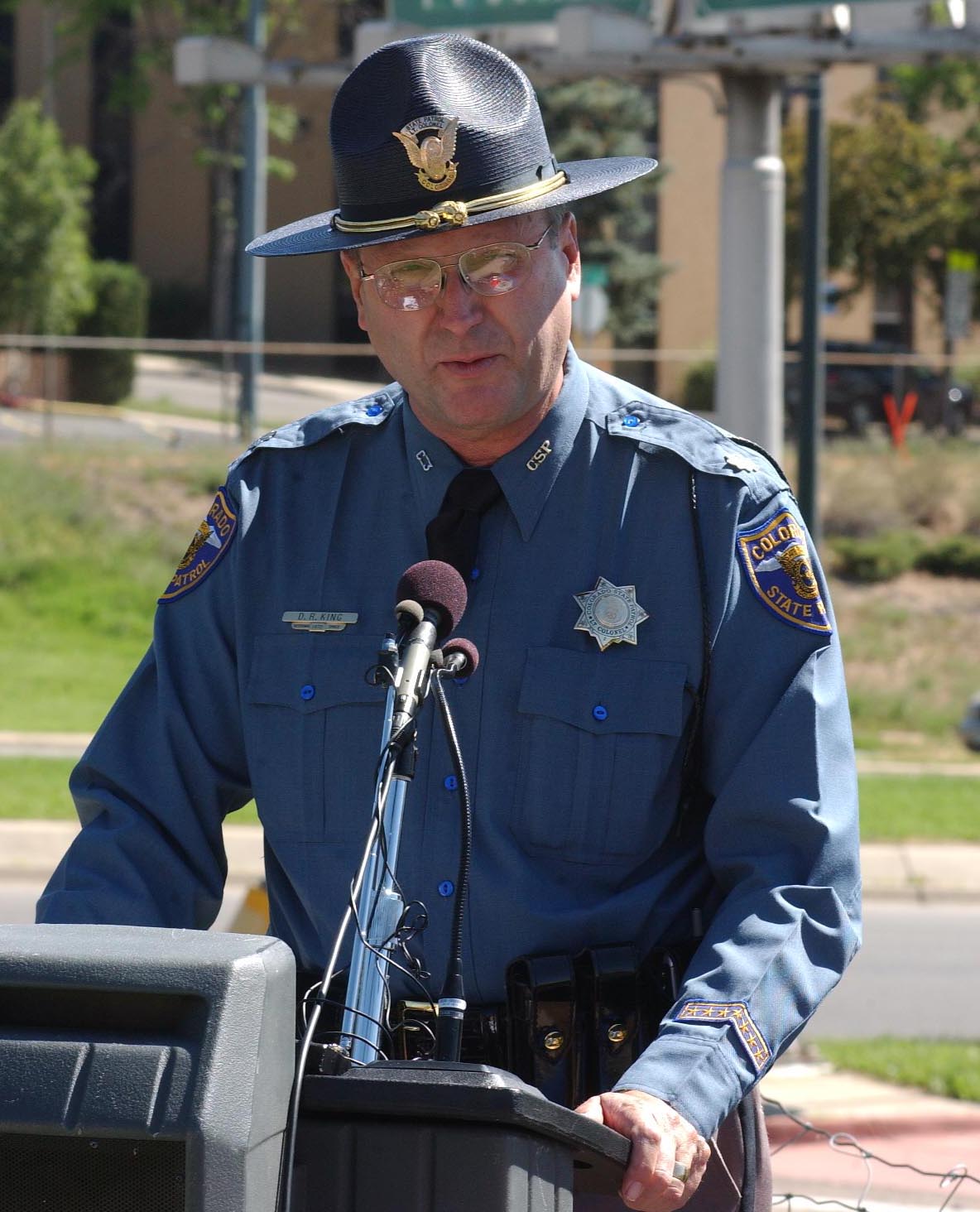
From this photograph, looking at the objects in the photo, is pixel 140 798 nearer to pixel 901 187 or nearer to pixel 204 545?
pixel 204 545

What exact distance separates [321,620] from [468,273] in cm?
51

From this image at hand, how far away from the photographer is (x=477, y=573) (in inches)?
102

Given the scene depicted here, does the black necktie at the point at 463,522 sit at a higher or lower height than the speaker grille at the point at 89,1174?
higher

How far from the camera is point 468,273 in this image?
2.46m

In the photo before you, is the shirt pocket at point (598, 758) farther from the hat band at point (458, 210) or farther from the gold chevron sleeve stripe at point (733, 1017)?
the hat band at point (458, 210)

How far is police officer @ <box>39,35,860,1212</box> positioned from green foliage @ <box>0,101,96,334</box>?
32.9 m

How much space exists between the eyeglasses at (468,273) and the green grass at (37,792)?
308 inches

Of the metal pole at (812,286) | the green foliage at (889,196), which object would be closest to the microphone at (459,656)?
the metal pole at (812,286)

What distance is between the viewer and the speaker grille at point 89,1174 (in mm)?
1588

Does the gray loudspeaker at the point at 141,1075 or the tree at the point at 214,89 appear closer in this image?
the gray loudspeaker at the point at 141,1075

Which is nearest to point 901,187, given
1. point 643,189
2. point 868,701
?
point 643,189

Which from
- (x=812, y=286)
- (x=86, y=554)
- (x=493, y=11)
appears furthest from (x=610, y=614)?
(x=86, y=554)

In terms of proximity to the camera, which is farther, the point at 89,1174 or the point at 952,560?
the point at 952,560

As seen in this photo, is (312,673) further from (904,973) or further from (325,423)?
(904,973)
